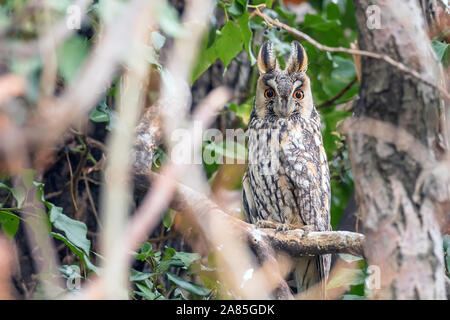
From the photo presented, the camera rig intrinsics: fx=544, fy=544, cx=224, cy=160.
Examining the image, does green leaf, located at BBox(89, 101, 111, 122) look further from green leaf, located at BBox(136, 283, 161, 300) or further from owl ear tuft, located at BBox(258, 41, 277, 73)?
owl ear tuft, located at BBox(258, 41, 277, 73)

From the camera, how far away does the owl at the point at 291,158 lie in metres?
2.46

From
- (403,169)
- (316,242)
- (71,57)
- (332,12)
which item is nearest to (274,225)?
(316,242)

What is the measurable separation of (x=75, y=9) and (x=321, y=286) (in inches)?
66.5

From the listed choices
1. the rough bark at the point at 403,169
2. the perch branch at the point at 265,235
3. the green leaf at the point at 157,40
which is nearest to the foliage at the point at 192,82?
the green leaf at the point at 157,40

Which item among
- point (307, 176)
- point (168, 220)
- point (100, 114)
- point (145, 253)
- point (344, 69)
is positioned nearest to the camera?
point (145, 253)

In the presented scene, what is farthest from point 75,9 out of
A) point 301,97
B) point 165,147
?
point 301,97

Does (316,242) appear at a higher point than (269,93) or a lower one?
lower

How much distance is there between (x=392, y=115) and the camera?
3.96 feet

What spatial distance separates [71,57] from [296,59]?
1.58m

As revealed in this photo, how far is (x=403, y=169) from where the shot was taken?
1.21 meters

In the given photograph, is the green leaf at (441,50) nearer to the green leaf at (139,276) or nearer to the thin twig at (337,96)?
the thin twig at (337,96)

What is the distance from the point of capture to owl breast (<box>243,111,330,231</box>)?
2.46 m

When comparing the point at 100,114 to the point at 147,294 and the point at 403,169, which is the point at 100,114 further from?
the point at 403,169
